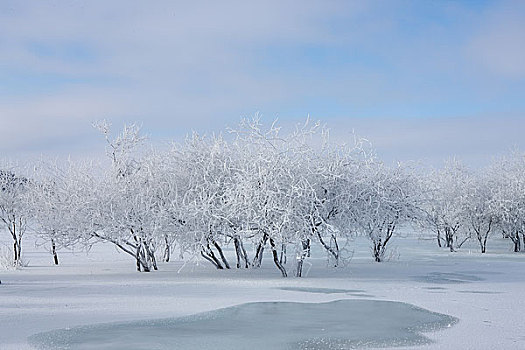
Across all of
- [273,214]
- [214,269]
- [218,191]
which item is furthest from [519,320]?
[214,269]

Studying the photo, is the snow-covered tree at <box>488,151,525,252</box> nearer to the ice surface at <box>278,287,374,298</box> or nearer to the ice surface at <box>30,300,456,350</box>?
the ice surface at <box>278,287,374,298</box>

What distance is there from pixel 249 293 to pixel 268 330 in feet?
20.2

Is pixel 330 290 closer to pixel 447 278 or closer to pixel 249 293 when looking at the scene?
pixel 249 293

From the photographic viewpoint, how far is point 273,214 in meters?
21.9

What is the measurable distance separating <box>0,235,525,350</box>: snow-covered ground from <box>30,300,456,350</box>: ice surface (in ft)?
1.36

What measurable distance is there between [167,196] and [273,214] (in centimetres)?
536

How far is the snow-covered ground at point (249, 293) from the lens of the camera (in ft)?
43.5

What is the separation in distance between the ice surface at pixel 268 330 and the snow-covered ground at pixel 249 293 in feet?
1.36

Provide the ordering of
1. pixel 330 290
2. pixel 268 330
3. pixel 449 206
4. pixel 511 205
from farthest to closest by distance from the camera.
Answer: pixel 449 206, pixel 511 205, pixel 330 290, pixel 268 330

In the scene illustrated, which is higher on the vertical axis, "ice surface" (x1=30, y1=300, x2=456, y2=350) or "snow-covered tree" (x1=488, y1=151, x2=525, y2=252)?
"snow-covered tree" (x1=488, y1=151, x2=525, y2=252)

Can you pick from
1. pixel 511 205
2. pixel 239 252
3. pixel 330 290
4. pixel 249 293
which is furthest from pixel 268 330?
pixel 511 205

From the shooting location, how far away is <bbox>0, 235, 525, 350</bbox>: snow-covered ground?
1327 centimetres

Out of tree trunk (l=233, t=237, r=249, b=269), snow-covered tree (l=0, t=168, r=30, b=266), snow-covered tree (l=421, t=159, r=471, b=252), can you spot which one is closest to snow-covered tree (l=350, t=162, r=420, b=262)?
tree trunk (l=233, t=237, r=249, b=269)

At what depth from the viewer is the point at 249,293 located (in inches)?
752
